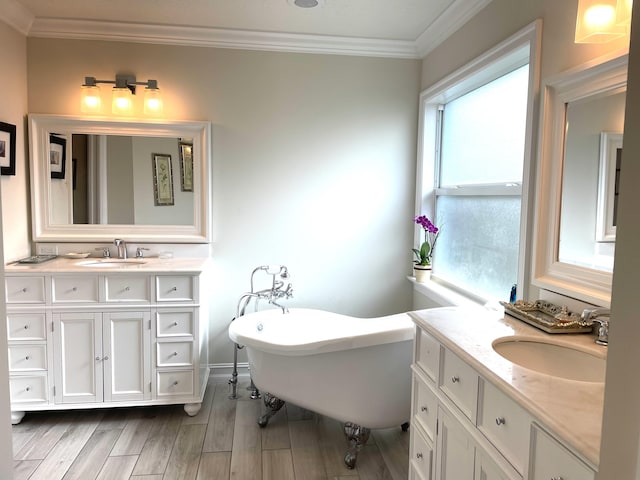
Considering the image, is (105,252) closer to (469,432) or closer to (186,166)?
(186,166)

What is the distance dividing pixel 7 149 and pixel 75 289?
97cm

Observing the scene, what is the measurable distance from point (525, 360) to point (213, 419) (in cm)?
191

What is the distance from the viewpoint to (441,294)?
112 inches

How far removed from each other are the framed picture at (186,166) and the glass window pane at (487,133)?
175 centimetres

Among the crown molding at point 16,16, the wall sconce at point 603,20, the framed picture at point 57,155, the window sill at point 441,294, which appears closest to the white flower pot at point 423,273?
the window sill at point 441,294

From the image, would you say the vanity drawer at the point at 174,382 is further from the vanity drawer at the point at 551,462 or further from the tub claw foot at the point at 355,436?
the vanity drawer at the point at 551,462

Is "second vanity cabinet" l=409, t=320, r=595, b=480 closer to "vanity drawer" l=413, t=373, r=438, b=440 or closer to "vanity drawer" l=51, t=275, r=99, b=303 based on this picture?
"vanity drawer" l=413, t=373, r=438, b=440

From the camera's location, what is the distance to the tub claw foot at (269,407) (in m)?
2.66

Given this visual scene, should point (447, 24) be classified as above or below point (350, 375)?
above

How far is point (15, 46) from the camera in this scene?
9.36 feet

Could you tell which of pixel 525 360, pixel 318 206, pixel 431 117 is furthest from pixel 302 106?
pixel 525 360

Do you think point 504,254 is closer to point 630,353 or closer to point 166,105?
point 630,353

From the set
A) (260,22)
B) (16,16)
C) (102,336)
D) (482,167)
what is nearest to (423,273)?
(482,167)

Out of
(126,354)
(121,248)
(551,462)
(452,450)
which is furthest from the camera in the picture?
(121,248)
